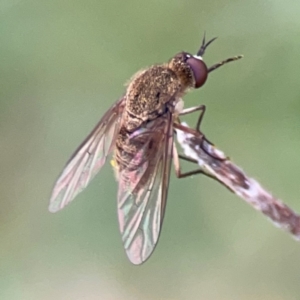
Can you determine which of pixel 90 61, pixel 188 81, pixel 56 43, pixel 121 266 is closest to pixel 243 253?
pixel 121 266

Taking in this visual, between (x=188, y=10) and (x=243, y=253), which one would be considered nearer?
(x=243, y=253)

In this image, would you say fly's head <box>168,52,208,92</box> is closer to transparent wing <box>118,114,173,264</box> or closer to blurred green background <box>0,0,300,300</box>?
transparent wing <box>118,114,173,264</box>

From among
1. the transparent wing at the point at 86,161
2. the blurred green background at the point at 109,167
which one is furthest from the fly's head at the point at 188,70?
the blurred green background at the point at 109,167

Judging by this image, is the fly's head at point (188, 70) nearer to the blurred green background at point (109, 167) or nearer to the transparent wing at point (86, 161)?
the transparent wing at point (86, 161)

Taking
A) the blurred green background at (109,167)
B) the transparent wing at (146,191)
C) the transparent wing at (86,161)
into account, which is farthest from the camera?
the blurred green background at (109,167)

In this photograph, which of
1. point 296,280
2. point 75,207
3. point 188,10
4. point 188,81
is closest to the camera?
point 188,81

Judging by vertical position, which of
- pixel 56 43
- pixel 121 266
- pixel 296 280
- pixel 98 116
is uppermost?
pixel 56 43

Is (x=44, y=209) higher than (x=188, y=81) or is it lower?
higher

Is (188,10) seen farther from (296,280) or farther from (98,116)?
(296,280)
